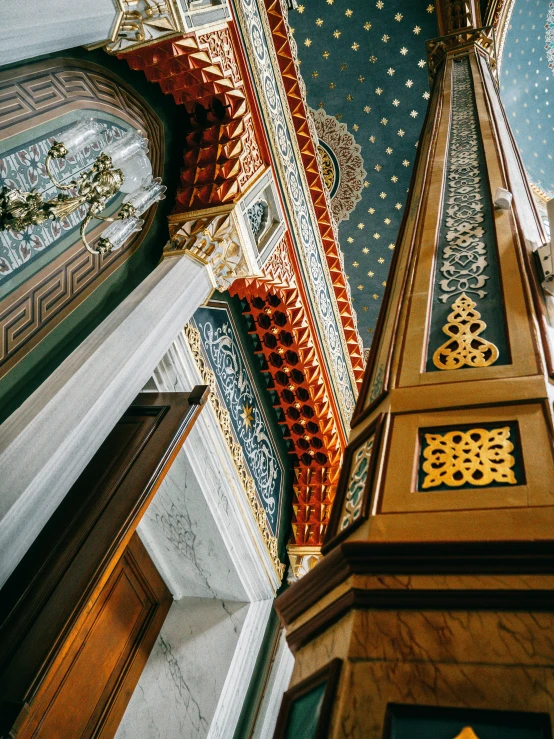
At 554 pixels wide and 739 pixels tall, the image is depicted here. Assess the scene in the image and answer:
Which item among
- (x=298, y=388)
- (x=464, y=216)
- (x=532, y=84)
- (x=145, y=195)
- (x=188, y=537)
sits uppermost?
(x=532, y=84)

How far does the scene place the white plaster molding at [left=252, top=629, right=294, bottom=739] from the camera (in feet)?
11.4

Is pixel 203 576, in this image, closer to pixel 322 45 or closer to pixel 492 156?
pixel 492 156

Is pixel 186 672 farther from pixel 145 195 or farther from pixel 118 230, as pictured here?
pixel 145 195

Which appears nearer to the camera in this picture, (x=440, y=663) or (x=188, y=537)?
(x=440, y=663)

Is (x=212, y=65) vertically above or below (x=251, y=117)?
below

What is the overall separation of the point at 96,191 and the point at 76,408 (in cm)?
95

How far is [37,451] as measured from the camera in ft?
6.14

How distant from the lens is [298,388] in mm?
4824

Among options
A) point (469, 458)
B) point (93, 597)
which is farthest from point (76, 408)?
point (469, 458)

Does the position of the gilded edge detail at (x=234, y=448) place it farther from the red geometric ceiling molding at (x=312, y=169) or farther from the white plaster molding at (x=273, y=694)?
the red geometric ceiling molding at (x=312, y=169)

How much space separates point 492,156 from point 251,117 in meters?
2.04

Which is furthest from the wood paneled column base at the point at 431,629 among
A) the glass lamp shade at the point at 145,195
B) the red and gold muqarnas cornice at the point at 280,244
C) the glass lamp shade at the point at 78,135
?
the red and gold muqarnas cornice at the point at 280,244

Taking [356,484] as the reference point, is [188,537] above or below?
above

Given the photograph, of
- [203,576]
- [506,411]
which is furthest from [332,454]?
[506,411]
